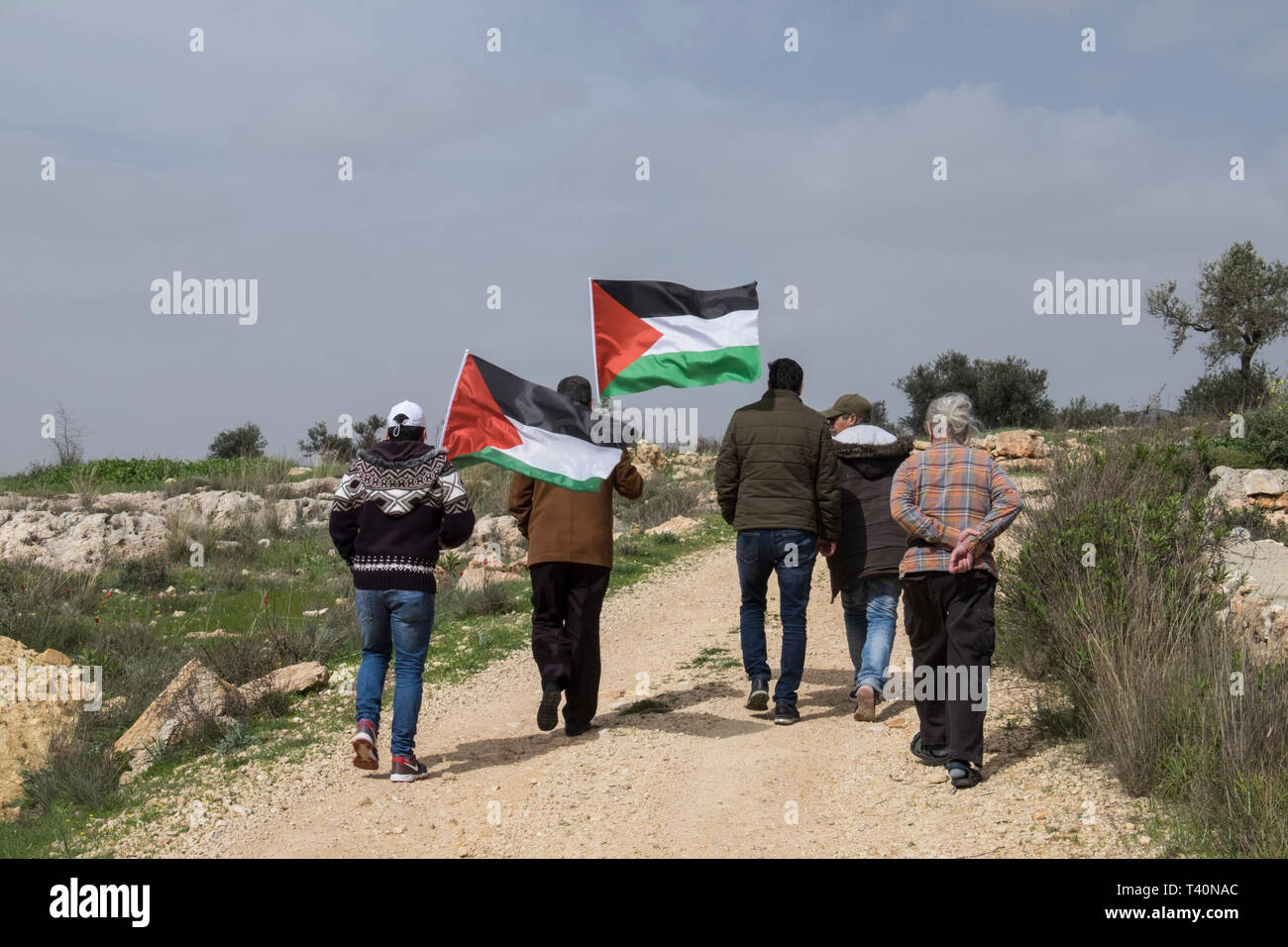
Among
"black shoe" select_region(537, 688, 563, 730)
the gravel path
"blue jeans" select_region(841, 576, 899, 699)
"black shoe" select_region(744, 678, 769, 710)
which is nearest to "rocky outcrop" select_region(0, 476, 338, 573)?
the gravel path

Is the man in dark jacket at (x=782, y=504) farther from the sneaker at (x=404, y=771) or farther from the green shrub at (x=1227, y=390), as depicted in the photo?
the green shrub at (x=1227, y=390)

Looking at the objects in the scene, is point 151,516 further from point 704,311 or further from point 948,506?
point 948,506

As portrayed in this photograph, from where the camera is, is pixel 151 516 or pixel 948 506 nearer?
pixel 948 506

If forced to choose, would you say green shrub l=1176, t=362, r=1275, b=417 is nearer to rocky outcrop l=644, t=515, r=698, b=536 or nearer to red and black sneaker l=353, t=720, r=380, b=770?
rocky outcrop l=644, t=515, r=698, b=536

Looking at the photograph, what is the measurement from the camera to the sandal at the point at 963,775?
6320mm

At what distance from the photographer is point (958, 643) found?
6.39 metres

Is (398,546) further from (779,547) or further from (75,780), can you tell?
(75,780)

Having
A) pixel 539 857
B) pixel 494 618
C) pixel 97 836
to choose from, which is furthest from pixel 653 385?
pixel 494 618

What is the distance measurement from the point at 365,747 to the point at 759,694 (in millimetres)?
2766

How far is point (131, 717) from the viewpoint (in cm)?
991

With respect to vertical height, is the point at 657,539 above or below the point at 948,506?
below

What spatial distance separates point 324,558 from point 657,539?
536 centimetres

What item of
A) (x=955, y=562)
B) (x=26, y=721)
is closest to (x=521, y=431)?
(x=955, y=562)

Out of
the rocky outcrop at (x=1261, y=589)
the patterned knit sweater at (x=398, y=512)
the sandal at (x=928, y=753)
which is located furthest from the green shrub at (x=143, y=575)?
the rocky outcrop at (x=1261, y=589)
